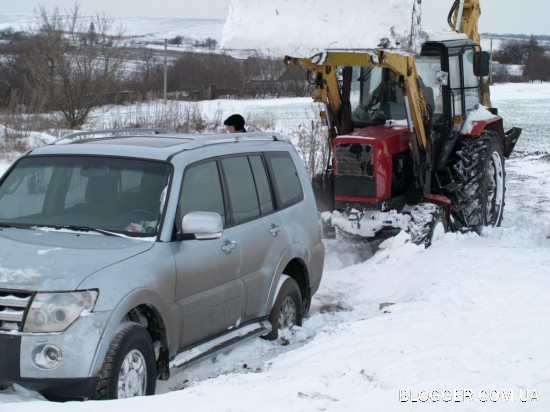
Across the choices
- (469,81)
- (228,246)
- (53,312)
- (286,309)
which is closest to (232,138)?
(228,246)

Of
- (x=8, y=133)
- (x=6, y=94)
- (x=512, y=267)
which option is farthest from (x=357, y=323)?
(x=6, y=94)

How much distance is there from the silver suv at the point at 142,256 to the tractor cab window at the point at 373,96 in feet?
13.3

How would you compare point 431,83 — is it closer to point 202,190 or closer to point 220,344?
point 202,190

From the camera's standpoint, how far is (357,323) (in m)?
6.60

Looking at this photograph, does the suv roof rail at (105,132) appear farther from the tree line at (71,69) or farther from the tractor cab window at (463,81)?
the tree line at (71,69)

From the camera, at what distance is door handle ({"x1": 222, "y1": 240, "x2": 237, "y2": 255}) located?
5.84 m

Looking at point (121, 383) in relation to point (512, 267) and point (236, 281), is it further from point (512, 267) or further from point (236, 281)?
point (512, 267)

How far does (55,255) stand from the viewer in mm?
4840

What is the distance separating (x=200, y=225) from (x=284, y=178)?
6.32ft

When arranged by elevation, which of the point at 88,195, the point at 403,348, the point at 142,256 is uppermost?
the point at 88,195

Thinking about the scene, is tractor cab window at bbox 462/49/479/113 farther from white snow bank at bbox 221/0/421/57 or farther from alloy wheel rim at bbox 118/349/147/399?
alloy wheel rim at bbox 118/349/147/399

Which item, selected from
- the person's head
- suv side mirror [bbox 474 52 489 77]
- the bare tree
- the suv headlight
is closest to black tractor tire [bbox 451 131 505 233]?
suv side mirror [bbox 474 52 489 77]

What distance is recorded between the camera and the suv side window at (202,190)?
571cm

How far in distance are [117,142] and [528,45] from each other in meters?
95.5
